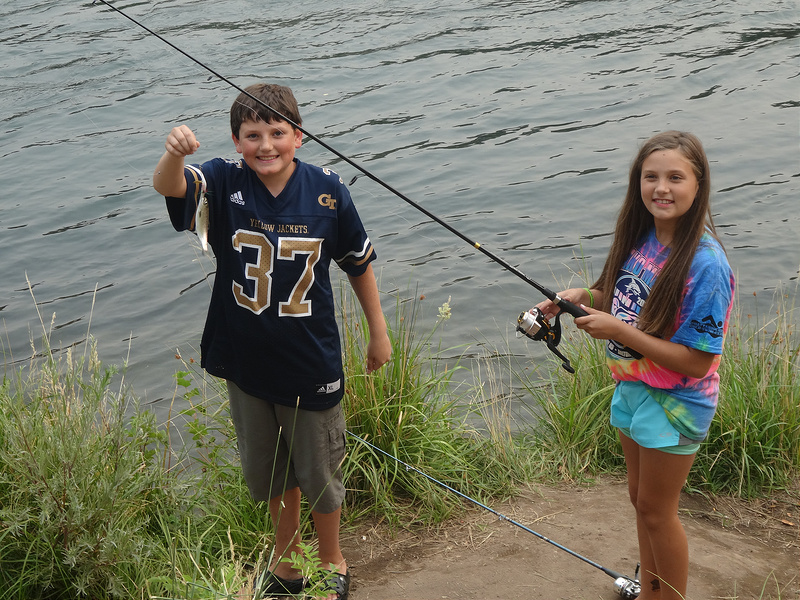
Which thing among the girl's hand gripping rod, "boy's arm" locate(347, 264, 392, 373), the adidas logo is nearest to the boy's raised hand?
"boy's arm" locate(347, 264, 392, 373)

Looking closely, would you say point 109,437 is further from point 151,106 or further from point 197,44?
point 197,44

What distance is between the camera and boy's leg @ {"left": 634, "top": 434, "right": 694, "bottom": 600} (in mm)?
2938

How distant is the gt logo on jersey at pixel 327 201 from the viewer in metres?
3.13

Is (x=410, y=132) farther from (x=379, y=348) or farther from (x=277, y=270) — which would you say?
(x=277, y=270)

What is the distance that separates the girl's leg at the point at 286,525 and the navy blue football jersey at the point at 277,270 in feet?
1.54

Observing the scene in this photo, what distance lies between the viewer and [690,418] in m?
2.88

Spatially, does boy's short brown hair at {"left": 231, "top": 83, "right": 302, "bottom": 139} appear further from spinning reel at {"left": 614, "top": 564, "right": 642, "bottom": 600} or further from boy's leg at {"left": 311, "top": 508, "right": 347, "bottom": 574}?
spinning reel at {"left": 614, "top": 564, "right": 642, "bottom": 600}

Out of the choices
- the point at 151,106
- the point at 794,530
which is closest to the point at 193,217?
the point at 794,530

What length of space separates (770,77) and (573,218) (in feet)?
13.9

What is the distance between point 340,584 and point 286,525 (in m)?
0.30

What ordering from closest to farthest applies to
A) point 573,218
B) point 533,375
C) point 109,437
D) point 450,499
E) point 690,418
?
1. point 690,418
2. point 109,437
3. point 450,499
4. point 533,375
5. point 573,218

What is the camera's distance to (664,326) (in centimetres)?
285

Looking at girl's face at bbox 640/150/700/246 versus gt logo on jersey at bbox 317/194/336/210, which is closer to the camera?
girl's face at bbox 640/150/700/246

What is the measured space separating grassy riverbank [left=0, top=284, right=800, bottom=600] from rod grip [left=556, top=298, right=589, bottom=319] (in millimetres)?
1028
